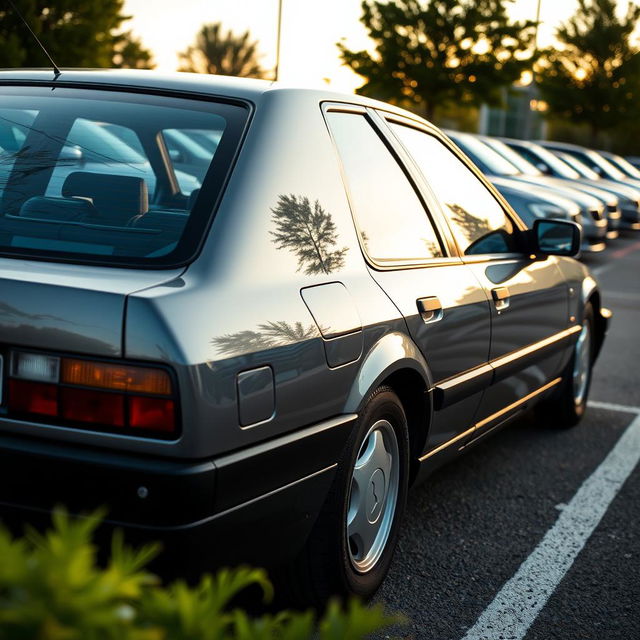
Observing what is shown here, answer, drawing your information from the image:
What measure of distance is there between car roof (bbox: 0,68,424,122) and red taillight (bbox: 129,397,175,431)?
107 cm

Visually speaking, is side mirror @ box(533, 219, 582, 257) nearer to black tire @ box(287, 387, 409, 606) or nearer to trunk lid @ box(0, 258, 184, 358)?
black tire @ box(287, 387, 409, 606)

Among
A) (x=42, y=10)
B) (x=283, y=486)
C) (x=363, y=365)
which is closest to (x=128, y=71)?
(x=363, y=365)

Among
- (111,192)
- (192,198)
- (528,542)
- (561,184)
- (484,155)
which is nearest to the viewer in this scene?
(192,198)

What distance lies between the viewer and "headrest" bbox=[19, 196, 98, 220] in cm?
275

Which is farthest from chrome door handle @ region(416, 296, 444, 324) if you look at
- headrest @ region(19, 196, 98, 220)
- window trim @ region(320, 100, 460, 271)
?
headrest @ region(19, 196, 98, 220)

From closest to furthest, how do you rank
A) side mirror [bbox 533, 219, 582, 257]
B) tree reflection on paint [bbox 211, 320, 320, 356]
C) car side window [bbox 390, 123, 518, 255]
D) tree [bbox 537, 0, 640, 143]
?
1. tree reflection on paint [bbox 211, 320, 320, 356]
2. car side window [bbox 390, 123, 518, 255]
3. side mirror [bbox 533, 219, 582, 257]
4. tree [bbox 537, 0, 640, 143]

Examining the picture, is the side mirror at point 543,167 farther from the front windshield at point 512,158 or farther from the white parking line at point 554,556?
the white parking line at point 554,556

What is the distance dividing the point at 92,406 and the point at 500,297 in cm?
217

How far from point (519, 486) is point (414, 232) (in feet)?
5.46

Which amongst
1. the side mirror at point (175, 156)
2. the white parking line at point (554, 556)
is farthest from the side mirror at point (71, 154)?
the white parking line at point (554, 556)

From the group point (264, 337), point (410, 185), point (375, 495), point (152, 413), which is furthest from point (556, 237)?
point (152, 413)

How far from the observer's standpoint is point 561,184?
16156mm

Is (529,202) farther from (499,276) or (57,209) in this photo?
(57,209)

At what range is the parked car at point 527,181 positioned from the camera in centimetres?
1302
